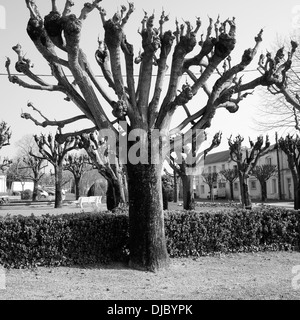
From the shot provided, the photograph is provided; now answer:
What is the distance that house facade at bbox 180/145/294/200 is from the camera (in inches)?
1874

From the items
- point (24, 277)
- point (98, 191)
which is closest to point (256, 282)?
point (24, 277)

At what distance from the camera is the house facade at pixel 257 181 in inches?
1874

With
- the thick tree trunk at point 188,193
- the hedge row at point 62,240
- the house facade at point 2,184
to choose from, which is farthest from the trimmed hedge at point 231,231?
the house facade at point 2,184

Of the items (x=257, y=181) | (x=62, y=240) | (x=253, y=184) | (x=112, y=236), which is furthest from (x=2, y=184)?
(x=112, y=236)

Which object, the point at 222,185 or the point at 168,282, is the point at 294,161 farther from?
the point at 222,185

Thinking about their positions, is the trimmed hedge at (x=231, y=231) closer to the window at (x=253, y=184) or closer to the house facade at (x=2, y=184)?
the window at (x=253, y=184)

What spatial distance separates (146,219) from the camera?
798 cm

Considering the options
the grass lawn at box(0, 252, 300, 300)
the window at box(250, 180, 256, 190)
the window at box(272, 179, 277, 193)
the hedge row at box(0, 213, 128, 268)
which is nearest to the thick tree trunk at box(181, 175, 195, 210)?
the grass lawn at box(0, 252, 300, 300)

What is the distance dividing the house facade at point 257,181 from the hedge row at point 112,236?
26.8 meters

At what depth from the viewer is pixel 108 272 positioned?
25.8 ft

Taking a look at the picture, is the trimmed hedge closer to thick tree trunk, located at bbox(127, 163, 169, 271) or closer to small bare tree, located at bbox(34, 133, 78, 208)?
thick tree trunk, located at bbox(127, 163, 169, 271)

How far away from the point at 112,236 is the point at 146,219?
1.22 m

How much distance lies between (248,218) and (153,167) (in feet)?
12.4
